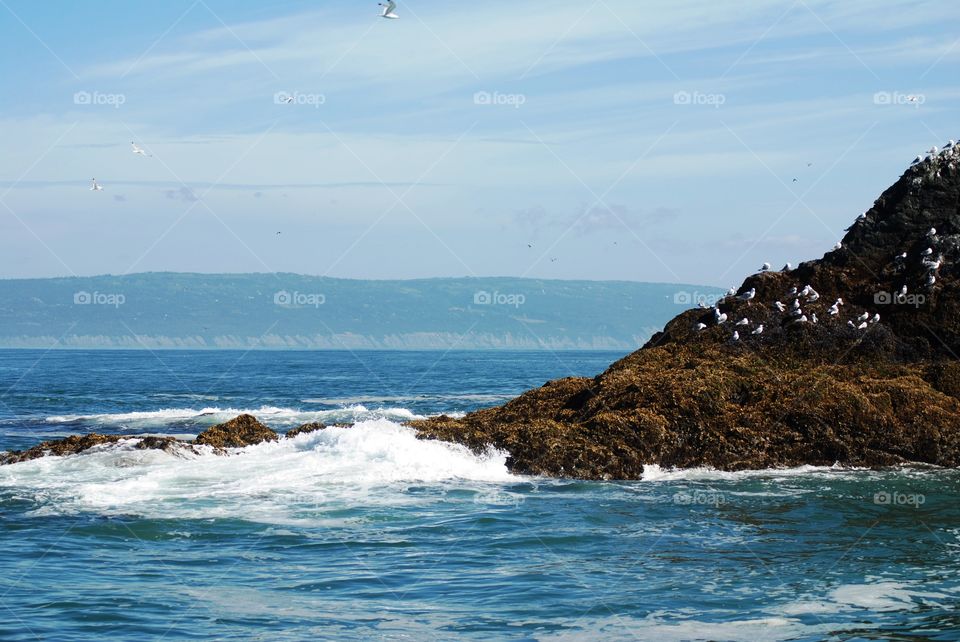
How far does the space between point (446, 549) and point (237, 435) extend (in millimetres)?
12613

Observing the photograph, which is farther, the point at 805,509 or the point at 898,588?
the point at 805,509

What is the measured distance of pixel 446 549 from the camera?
60.3 ft

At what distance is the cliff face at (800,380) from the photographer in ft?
84.1

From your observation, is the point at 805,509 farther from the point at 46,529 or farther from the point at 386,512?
the point at 46,529

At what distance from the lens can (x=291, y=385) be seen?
83.2 meters

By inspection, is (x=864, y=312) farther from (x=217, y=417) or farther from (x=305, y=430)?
(x=217, y=417)

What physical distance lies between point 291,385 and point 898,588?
7062 cm

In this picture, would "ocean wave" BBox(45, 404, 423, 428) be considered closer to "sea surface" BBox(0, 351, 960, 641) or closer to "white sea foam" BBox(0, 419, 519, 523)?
"white sea foam" BBox(0, 419, 519, 523)

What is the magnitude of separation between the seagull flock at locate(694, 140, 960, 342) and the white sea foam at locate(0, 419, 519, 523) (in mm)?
9153

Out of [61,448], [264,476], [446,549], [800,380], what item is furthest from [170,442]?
[800,380]

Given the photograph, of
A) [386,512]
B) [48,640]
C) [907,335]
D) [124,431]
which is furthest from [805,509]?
[124,431]

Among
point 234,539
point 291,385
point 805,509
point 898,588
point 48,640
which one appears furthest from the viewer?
point 291,385

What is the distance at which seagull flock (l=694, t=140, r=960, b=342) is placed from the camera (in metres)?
30.0

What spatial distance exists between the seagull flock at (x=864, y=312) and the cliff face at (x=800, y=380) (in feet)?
0.16
